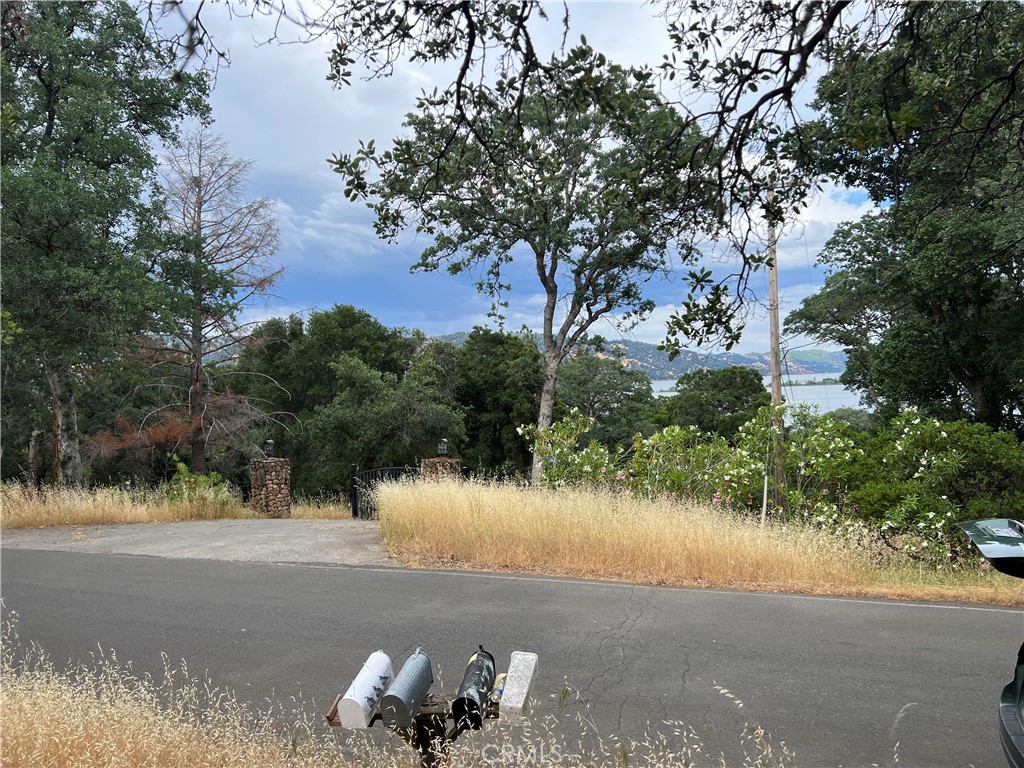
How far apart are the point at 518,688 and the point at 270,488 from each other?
52.1 ft

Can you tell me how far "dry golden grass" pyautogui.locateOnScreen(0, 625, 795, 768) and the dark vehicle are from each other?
1047mm

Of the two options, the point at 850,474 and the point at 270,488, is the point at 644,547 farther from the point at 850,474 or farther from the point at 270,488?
the point at 270,488

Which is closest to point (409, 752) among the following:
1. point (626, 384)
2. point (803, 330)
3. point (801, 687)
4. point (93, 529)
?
point (801, 687)

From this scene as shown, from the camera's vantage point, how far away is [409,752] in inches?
145

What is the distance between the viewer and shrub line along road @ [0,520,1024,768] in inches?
160

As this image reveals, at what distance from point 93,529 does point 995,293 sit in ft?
68.2

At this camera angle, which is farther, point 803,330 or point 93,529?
point 803,330

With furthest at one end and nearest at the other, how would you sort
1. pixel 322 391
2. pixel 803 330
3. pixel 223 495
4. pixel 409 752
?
1. pixel 322 391
2. pixel 803 330
3. pixel 223 495
4. pixel 409 752

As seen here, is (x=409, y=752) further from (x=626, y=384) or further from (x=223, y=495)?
(x=626, y=384)

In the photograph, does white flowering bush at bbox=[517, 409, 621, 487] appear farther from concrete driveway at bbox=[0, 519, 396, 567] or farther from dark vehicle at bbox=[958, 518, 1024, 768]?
dark vehicle at bbox=[958, 518, 1024, 768]

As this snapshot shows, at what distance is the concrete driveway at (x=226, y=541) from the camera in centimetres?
948

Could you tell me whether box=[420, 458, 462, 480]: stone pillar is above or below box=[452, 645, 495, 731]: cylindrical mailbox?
above

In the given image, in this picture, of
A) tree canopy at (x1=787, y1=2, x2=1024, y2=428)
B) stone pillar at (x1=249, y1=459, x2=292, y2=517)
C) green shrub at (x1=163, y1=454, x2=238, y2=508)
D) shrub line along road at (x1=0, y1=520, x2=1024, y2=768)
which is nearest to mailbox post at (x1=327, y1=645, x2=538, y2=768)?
shrub line along road at (x1=0, y1=520, x2=1024, y2=768)

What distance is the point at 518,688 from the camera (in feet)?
8.62
